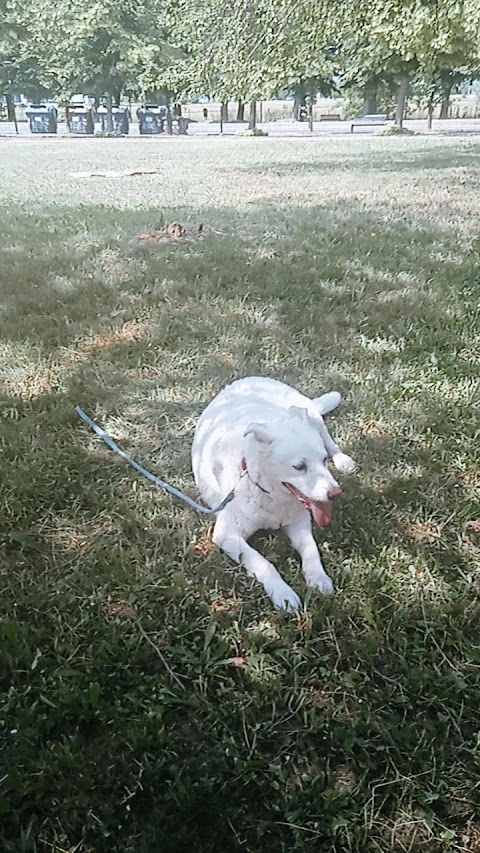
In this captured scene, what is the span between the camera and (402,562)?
92.0 inches

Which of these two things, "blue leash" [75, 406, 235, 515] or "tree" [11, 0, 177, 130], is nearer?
"blue leash" [75, 406, 235, 515]

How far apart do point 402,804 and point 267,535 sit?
1.05m

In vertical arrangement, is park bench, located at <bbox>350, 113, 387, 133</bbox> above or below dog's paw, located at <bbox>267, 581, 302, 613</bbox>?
above

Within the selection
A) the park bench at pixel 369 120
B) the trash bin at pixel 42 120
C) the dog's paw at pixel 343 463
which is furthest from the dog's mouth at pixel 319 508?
the park bench at pixel 369 120

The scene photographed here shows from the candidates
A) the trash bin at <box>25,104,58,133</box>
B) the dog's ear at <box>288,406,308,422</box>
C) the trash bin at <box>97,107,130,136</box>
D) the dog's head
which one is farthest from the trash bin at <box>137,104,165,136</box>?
the dog's head

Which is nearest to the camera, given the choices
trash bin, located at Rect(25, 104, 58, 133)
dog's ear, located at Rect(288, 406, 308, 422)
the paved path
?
dog's ear, located at Rect(288, 406, 308, 422)

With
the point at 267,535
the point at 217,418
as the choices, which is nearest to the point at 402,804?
the point at 267,535

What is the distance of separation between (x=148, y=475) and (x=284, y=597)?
943 mm

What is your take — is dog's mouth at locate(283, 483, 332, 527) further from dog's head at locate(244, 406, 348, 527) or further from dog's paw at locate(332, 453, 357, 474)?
dog's paw at locate(332, 453, 357, 474)

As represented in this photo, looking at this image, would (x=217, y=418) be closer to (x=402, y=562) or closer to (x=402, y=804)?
(x=402, y=562)

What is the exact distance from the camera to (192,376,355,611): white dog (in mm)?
2102

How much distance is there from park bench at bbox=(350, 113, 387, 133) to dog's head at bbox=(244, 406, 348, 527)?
35.1 meters

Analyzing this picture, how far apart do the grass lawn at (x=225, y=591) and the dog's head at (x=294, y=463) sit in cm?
31

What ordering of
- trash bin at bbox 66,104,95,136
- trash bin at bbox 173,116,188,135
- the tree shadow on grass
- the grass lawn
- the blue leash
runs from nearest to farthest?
the grass lawn < the blue leash < the tree shadow on grass < trash bin at bbox 173,116,188,135 < trash bin at bbox 66,104,95,136
